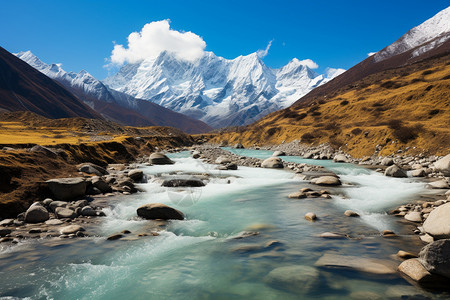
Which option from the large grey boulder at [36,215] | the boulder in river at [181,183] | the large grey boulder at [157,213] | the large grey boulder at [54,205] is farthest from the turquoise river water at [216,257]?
the boulder in river at [181,183]

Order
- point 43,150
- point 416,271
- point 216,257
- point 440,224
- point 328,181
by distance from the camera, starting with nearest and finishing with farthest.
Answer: point 416,271 < point 440,224 < point 216,257 < point 43,150 < point 328,181

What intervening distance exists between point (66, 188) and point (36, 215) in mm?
3787

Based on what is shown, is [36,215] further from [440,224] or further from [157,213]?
[440,224]

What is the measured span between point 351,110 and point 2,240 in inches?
3004

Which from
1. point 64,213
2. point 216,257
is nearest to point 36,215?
point 64,213

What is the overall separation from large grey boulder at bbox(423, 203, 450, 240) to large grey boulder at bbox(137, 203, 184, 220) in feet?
37.7

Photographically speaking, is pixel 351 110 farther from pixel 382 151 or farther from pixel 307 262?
pixel 307 262

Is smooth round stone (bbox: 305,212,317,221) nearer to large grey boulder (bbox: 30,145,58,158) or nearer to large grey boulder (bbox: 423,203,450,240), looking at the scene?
large grey boulder (bbox: 423,203,450,240)

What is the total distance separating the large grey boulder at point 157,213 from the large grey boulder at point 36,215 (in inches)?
184

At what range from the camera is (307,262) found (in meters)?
8.47

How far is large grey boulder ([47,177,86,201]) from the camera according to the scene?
15.9 meters

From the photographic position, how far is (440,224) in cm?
871

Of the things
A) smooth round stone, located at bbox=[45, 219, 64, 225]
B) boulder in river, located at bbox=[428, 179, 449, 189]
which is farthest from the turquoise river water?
boulder in river, located at bbox=[428, 179, 449, 189]

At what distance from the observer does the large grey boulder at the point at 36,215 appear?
12430 mm
